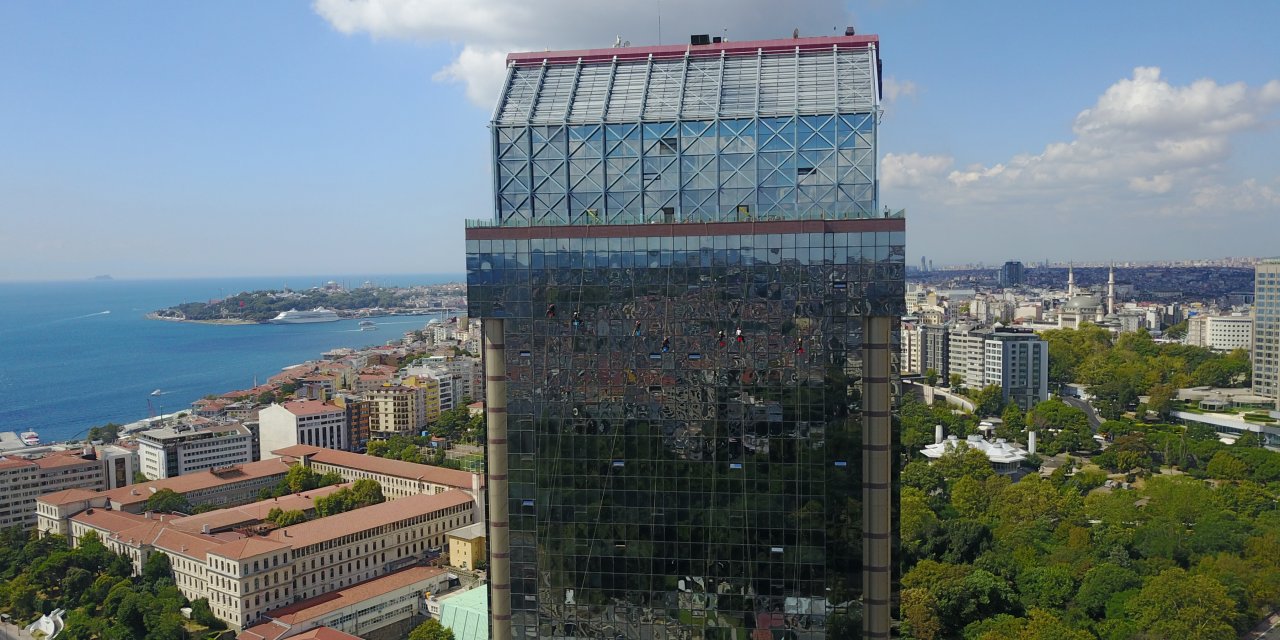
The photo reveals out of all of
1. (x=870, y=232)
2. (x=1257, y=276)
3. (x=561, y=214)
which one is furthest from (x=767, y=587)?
(x=1257, y=276)

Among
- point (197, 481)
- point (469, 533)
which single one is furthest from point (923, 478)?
point (197, 481)

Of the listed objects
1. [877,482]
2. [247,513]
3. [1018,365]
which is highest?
[877,482]

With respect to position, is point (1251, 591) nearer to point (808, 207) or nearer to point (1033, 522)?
point (1033, 522)

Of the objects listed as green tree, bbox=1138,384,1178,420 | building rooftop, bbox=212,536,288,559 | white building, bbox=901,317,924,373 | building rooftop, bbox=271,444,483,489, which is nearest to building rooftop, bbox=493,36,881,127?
building rooftop, bbox=212,536,288,559

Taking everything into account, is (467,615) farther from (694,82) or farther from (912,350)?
(912,350)

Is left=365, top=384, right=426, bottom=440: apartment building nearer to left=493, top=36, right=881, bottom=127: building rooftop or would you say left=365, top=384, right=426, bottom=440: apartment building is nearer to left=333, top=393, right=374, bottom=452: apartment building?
left=333, top=393, right=374, bottom=452: apartment building
